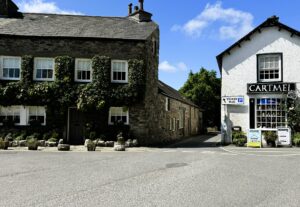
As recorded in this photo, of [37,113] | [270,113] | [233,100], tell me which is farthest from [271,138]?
[37,113]

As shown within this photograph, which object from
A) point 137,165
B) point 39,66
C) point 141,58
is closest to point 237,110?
point 141,58

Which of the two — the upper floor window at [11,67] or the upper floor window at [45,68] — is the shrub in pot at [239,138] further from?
the upper floor window at [11,67]

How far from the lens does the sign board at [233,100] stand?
835 inches

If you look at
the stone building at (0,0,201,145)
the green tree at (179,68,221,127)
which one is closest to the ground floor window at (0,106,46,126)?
the stone building at (0,0,201,145)

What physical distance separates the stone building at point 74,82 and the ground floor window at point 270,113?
7.12m

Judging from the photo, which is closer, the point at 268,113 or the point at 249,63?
the point at 268,113

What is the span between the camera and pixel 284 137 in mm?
19469

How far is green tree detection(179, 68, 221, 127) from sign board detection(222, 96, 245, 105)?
29.3 meters

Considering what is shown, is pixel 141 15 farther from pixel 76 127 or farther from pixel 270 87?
pixel 270 87

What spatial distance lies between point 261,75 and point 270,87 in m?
1.10

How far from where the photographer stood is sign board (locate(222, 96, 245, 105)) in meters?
21.2

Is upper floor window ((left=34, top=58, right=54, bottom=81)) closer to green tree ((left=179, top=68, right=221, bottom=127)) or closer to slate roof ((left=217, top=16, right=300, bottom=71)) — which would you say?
slate roof ((left=217, top=16, right=300, bottom=71))

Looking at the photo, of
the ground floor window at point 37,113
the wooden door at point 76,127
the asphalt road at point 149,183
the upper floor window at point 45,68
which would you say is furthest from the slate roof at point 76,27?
the asphalt road at point 149,183

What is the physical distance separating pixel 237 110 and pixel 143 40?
7.57 meters
